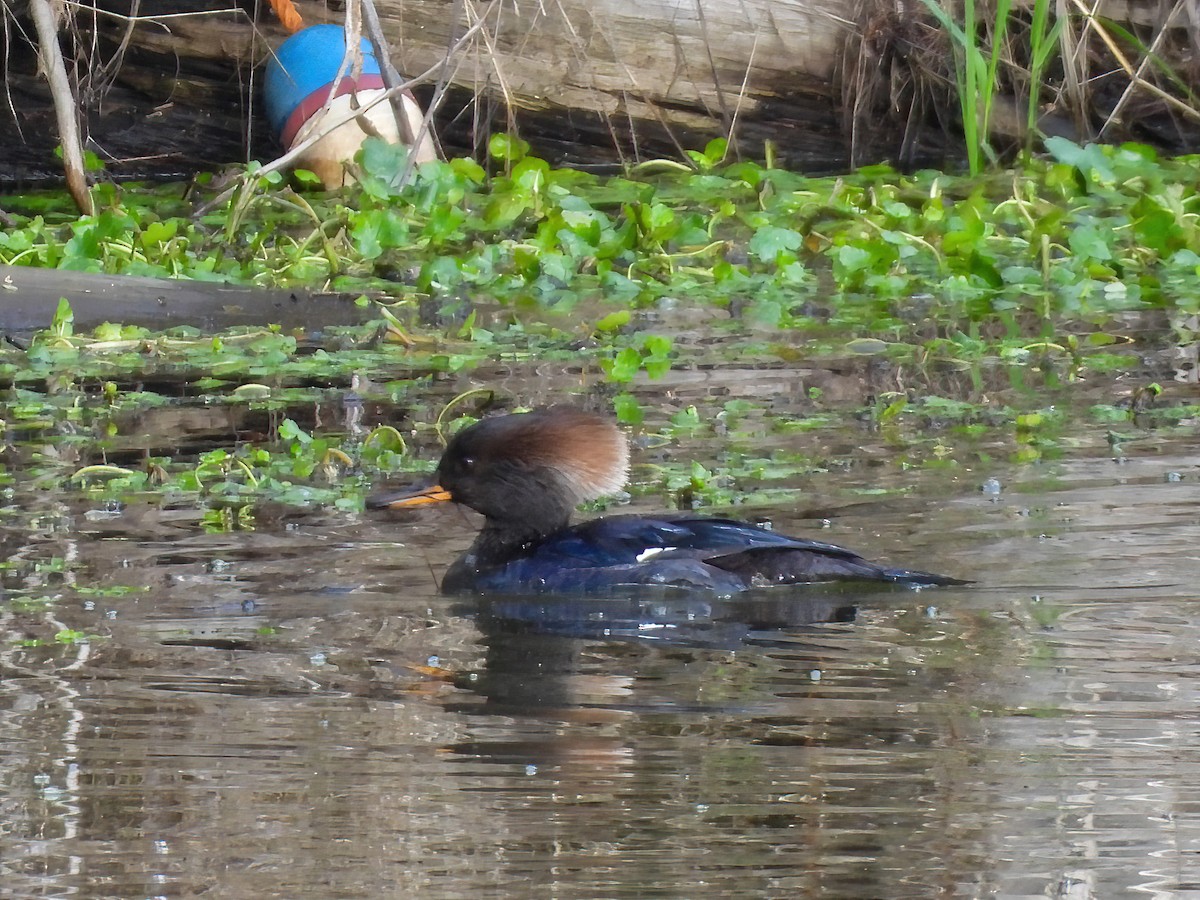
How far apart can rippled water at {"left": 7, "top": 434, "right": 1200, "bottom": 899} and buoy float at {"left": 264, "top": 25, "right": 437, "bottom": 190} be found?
20.1 ft

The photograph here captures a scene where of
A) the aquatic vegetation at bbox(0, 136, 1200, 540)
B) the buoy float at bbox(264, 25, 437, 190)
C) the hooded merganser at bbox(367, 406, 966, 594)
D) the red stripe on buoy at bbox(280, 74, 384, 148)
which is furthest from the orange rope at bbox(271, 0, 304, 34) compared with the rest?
the hooded merganser at bbox(367, 406, 966, 594)

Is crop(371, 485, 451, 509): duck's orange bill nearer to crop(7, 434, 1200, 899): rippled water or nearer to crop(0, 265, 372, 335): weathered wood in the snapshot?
crop(7, 434, 1200, 899): rippled water

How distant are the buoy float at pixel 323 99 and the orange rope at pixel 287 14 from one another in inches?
2.6

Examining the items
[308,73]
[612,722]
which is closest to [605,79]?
[308,73]

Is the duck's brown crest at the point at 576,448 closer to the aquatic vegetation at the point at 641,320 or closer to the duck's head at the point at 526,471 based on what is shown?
the duck's head at the point at 526,471

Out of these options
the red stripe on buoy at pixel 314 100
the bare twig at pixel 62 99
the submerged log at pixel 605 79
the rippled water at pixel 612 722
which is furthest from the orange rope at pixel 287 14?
the rippled water at pixel 612 722

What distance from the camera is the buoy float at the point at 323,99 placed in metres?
11.4

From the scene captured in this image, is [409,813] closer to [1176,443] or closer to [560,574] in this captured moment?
[560,574]

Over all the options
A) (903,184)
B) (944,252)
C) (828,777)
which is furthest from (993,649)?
(903,184)

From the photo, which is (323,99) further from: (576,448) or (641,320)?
(576,448)

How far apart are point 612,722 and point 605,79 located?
886 cm

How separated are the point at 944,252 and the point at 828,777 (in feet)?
20.5

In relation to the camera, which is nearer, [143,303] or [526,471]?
[526,471]

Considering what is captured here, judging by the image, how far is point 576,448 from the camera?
5.26 meters
